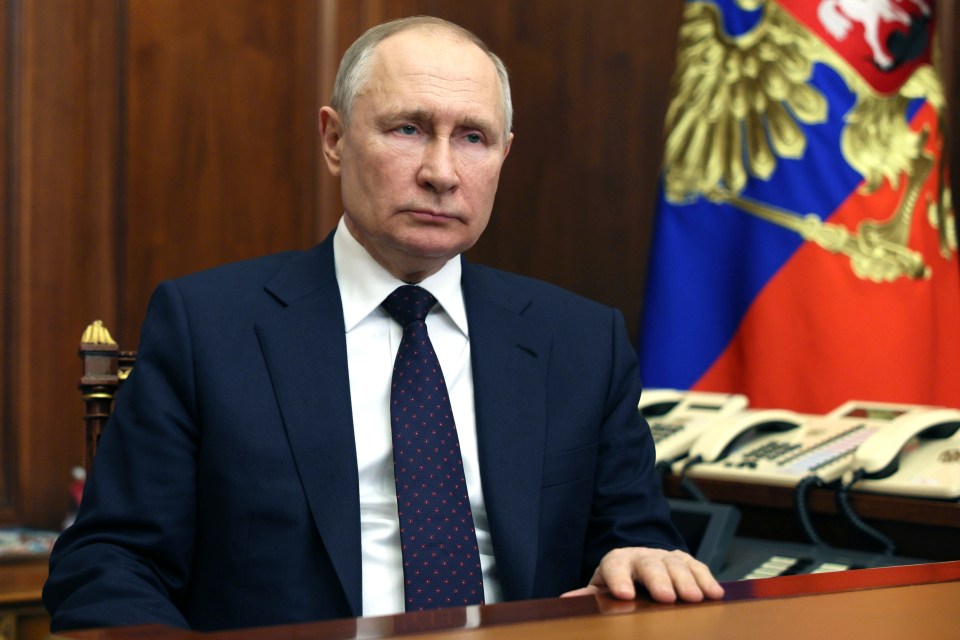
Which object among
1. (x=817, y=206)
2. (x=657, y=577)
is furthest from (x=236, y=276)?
(x=817, y=206)

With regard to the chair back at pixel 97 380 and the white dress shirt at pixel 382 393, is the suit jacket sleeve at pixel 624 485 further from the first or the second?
the chair back at pixel 97 380

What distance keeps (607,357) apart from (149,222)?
1.56 metres

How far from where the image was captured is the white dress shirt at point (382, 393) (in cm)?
170

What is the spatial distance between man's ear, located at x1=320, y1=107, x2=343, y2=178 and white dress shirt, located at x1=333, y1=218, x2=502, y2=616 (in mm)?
107

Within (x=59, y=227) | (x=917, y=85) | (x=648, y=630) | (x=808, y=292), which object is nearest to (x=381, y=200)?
(x=648, y=630)

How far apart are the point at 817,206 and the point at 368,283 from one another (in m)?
1.68

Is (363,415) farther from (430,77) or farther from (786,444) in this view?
(786,444)

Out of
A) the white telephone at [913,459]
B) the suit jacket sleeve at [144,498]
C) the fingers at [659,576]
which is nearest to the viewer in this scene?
the fingers at [659,576]

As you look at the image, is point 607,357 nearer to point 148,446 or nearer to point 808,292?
point 148,446

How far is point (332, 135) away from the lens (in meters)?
1.96

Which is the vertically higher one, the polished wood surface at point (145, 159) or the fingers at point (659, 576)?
the polished wood surface at point (145, 159)

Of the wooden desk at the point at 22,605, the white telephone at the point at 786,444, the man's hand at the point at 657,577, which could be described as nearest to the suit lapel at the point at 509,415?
the man's hand at the point at 657,577

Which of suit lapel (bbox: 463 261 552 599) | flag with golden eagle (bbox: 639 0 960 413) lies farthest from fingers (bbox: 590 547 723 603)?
flag with golden eagle (bbox: 639 0 960 413)

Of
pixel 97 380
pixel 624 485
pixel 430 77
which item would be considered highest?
pixel 430 77
